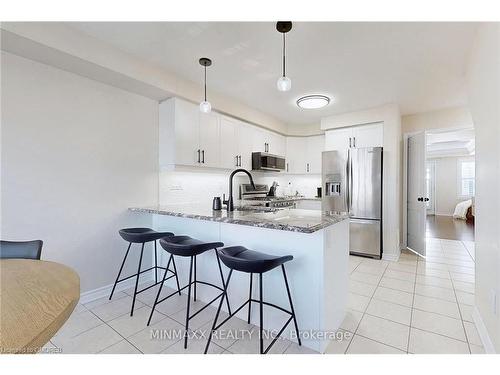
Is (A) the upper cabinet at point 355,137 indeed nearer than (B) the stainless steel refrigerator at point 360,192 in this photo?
No

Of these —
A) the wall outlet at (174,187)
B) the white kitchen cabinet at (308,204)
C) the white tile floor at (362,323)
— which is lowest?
the white tile floor at (362,323)

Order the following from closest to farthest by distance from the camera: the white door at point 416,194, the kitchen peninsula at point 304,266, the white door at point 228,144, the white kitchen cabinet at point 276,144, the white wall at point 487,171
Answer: the white wall at point 487,171
the kitchen peninsula at point 304,266
the white door at point 228,144
the white door at point 416,194
the white kitchen cabinet at point 276,144

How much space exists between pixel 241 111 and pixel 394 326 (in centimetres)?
331

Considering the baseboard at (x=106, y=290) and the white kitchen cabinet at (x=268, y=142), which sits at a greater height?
the white kitchen cabinet at (x=268, y=142)

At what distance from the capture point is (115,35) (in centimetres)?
213

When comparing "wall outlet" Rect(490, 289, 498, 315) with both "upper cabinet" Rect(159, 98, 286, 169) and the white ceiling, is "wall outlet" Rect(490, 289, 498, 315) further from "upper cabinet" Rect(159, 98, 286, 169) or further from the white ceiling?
"upper cabinet" Rect(159, 98, 286, 169)

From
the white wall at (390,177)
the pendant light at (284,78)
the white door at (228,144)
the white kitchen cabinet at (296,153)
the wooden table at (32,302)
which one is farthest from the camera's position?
the white kitchen cabinet at (296,153)

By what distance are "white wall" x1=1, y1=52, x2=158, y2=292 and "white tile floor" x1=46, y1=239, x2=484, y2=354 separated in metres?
0.60

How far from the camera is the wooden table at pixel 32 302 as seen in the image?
27.6 inches

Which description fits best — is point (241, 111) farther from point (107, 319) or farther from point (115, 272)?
point (107, 319)

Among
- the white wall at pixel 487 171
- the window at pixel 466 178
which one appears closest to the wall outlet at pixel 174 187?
the white wall at pixel 487 171

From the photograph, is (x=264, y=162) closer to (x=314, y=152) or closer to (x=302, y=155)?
(x=302, y=155)

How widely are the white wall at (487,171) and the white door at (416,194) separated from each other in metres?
2.07

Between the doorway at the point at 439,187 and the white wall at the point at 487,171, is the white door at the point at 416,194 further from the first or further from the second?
the white wall at the point at 487,171
